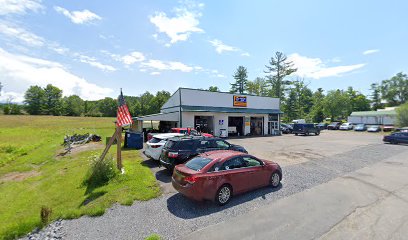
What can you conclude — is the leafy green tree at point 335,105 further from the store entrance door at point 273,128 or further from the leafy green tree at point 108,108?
the leafy green tree at point 108,108

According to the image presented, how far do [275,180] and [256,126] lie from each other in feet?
78.3

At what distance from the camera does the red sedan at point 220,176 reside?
592 cm

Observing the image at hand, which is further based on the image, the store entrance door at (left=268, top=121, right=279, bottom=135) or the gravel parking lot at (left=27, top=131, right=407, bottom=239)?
the store entrance door at (left=268, top=121, right=279, bottom=135)

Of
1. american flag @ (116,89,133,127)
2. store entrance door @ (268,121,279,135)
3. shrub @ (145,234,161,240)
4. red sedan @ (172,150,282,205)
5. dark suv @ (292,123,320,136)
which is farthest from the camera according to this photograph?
store entrance door @ (268,121,279,135)

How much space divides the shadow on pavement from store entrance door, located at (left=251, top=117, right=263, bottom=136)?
24.0m


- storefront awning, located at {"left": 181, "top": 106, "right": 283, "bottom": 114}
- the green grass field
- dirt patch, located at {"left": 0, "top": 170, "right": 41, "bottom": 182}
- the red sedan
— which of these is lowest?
dirt patch, located at {"left": 0, "top": 170, "right": 41, "bottom": 182}

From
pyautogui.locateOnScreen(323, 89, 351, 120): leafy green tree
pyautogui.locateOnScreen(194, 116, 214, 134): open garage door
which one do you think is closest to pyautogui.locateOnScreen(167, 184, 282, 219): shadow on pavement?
pyautogui.locateOnScreen(194, 116, 214, 134): open garage door

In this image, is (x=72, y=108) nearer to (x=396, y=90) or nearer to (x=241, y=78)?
(x=241, y=78)

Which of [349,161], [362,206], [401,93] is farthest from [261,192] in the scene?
[401,93]

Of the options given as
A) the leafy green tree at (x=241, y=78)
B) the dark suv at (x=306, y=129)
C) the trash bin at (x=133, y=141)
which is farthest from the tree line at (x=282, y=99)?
the trash bin at (x=133, y=141)

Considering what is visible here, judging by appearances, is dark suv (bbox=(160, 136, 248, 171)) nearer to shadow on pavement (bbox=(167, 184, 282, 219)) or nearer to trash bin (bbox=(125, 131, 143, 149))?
shadow on pavement (bbox=(167, 184, 282, 219))

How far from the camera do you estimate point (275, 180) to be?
7754mm

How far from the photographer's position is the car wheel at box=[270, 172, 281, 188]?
7.62 m

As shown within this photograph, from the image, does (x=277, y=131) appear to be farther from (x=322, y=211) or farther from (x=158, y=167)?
(x=322, y=211)
